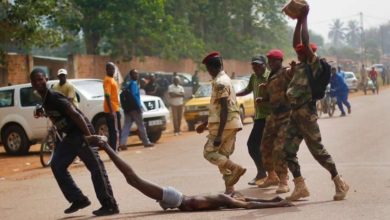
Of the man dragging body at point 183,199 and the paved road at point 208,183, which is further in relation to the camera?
the man dragging body at point 183,199

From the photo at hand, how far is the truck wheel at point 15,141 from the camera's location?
16469 millimetres

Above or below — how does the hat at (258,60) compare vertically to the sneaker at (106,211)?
above

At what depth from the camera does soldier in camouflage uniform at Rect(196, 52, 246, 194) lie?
26.6 ft

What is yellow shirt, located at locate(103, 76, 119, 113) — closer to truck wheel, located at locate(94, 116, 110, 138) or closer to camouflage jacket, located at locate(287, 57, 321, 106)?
truck wheel, located at locate(94, 116, 110, 138)

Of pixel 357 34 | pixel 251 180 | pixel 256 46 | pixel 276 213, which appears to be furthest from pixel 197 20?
pixel 357 34

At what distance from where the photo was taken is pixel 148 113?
17281 mm

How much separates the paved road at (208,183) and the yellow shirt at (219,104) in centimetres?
107

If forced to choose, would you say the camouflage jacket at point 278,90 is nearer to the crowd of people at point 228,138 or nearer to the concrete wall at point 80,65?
the crowd of people at point 228,138

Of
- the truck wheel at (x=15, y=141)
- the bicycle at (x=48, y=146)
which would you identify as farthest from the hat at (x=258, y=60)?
the truck wheel at (x=15, y=141)

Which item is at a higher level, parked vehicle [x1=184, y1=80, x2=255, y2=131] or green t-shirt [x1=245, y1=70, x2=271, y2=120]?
green t-shirt [x1=245, y1=70, x2=271, y2=120]

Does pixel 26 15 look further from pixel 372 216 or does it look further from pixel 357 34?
pixel 357 34

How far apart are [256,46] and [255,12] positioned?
9.44ft

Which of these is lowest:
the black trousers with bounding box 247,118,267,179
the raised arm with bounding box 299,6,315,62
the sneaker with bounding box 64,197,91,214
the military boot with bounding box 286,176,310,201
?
the sneaker with bounding box 64,197,91,214

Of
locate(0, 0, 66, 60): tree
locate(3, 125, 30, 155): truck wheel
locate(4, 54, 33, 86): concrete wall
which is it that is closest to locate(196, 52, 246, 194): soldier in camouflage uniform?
locate(3, 125, 30, 155): truck wheel
